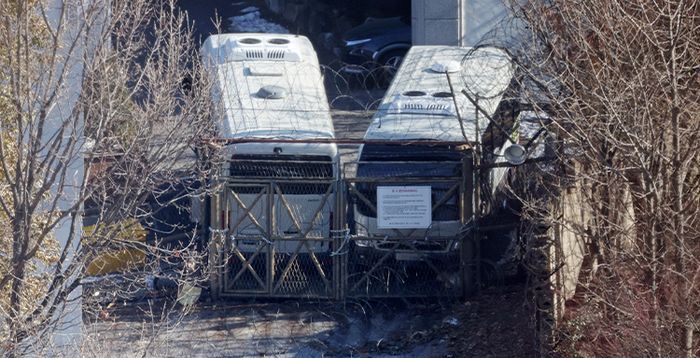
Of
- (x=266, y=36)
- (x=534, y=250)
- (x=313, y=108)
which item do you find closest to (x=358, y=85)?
(x=266, y=36)

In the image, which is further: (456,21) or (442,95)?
(456,21)

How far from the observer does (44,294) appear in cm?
1025

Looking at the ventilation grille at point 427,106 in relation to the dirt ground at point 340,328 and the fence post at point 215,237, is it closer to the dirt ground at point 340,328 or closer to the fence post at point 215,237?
the dirt ground at point 340,328

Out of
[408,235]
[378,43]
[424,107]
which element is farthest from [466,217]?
[378,43]

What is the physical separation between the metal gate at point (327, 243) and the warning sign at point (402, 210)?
130 mm

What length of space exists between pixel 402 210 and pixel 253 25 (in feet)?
61.7

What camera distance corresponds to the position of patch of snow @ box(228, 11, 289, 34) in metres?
32.6

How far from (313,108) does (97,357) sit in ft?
24.5

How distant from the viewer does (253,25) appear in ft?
109

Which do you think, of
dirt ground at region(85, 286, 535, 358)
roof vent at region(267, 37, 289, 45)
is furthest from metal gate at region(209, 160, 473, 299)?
roof vent at region(267, 37, 289, 45)

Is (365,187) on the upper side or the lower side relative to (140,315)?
upper

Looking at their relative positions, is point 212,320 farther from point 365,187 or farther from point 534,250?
point 534,250

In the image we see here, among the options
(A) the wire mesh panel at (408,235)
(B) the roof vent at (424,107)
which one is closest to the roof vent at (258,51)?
(B) the roof vent at (424,107)

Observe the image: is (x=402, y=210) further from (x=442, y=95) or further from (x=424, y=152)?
(x=442, y=95)
